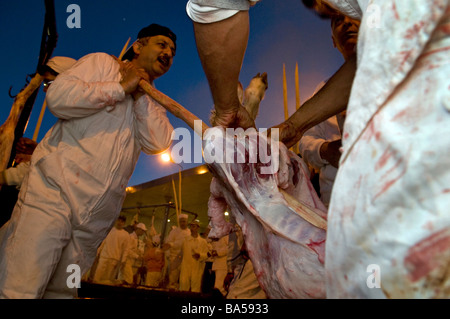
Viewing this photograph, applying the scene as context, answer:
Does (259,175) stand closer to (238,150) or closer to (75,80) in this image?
(238,150)

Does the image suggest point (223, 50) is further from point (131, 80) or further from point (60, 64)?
point (60, 64)

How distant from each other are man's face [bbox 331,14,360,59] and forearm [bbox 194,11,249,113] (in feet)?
4.18

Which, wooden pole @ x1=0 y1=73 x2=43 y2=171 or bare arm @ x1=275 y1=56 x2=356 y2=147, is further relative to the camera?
wooden pole @ x1=0 y1=73 x2=43 y2=171

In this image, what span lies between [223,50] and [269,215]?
638 mm

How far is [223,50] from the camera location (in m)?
1.19

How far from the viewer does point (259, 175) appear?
1.23 m

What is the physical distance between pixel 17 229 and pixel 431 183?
209 centimetres

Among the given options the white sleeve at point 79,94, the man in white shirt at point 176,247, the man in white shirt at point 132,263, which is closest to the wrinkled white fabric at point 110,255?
the man in white shirt at point 132,263

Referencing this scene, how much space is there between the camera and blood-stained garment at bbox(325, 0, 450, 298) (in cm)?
46

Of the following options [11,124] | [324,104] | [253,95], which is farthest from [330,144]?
[11,124]

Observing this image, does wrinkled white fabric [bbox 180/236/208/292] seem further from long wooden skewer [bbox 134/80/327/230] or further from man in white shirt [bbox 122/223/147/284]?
long wooden skewer [bbox 134/80/327/230]

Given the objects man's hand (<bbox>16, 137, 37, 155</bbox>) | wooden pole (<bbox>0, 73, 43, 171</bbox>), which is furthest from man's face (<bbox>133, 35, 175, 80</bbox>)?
man's hand (<bbox>16, 137, 37, 155</bbox>)

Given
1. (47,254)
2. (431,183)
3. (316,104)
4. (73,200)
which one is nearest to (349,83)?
(316,104)

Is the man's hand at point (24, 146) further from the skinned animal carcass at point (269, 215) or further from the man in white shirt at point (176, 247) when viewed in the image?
the man in white shirt at point (176, 247)
